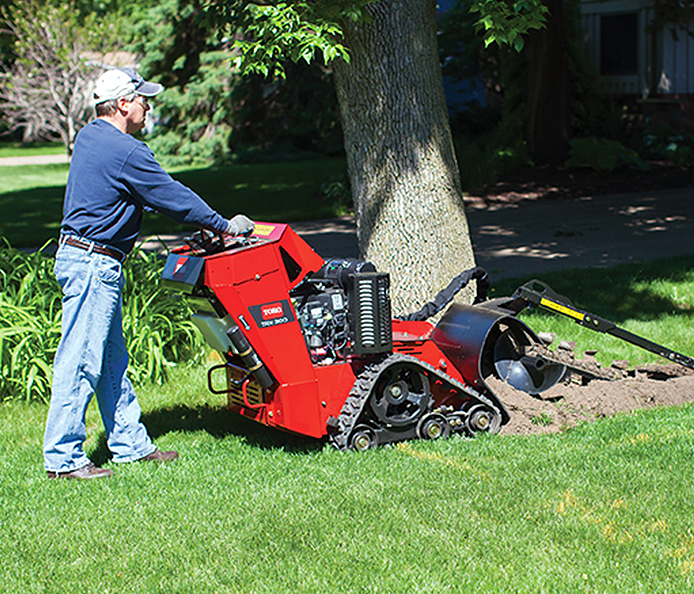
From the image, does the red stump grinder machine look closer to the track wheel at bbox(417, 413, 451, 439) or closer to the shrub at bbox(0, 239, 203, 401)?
the track wheel at bbox(417, 413, 451, 439)

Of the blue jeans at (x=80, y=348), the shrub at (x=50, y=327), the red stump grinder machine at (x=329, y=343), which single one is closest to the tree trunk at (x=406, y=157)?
the red stump grinder machine at (x=329, y=343)

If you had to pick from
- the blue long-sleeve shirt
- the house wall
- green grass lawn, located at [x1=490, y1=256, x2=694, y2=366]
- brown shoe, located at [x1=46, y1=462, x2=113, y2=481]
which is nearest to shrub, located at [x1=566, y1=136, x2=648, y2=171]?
the house wall

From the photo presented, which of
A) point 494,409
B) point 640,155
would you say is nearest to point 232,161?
point 640,155

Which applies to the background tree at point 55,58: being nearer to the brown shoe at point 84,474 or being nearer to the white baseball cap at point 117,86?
the white baseball cap at point 117,86

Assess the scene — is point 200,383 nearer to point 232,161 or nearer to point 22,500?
point 22,500

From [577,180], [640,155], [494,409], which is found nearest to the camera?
[494,409]

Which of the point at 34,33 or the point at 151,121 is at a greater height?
the point at 34,33

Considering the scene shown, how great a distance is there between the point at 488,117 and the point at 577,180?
300 inches

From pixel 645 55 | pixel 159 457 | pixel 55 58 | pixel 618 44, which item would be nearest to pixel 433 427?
pixel 159 457

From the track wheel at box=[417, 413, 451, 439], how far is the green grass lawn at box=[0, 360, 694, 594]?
6 centimetres

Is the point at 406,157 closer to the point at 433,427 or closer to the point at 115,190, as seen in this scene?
the point at 433,427

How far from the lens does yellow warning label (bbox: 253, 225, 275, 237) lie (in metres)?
4.33

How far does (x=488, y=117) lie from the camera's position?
23109 millimetres

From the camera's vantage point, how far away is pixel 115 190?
162 inches
